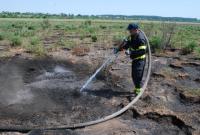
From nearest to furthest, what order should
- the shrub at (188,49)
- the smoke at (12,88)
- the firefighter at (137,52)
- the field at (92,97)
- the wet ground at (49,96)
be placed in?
1. the field at (92,97)
2. the wet ground at (49,96)
3. the smoke at (12,88)
4. the firefighter at (137,52)
5. the shrub at (188,49)

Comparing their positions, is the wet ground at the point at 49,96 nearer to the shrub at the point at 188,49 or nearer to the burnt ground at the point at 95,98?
the burnt ground at the point at 95,98

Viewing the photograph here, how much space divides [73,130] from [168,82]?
487cm

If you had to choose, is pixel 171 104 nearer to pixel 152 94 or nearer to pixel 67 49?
A: pixel 152 94

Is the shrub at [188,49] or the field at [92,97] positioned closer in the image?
the field at [92,97]

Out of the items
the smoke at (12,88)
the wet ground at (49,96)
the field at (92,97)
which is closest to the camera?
the field at (92,97)

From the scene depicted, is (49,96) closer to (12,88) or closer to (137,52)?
(12,88)

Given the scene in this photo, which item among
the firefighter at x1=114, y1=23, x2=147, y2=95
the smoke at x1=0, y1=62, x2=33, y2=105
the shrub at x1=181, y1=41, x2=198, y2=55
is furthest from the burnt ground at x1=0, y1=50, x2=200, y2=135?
the shrub at x1=181, y1=41, x2=198, y2=55

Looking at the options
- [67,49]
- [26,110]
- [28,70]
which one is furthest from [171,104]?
[67,49]

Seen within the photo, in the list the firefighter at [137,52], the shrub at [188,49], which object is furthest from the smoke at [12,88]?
the shrub at [188,49]

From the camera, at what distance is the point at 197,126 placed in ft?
23.1

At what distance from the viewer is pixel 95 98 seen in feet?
28.8

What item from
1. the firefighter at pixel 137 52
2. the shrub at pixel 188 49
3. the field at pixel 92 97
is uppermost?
the firefighter at pixel 137 52

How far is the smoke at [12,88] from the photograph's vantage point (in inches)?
330

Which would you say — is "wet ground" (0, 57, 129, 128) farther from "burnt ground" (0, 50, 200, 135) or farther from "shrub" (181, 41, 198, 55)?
"shrub" (181, 41, 198, 55)
